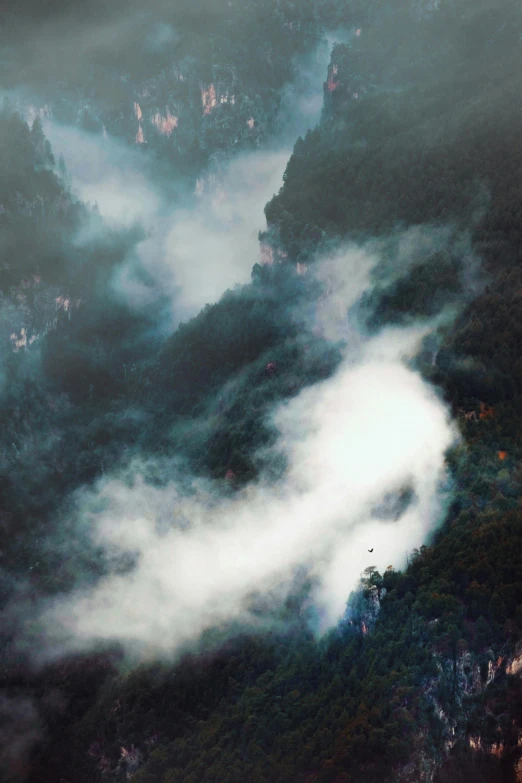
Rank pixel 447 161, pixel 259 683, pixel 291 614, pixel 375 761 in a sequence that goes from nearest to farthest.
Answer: pixel 375 761, pixel 259 683, pixel 291 614, pixel 447 161

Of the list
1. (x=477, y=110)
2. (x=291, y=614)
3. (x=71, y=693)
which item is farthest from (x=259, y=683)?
(x=477, y=110)

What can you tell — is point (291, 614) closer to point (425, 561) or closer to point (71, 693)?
point (425, 561)

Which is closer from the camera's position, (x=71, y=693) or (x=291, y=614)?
(x=291, y=614)

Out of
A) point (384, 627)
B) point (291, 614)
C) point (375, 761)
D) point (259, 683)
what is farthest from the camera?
point (291, 614)

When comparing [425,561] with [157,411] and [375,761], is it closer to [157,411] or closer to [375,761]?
[375,761]

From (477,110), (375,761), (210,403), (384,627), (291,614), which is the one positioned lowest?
(375,761)

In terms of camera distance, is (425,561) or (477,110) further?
(477,110)

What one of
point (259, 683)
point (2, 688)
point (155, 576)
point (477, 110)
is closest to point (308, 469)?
point (155, 576)

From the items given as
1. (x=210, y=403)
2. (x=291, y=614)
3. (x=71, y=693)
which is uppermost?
(x=210, y=403)

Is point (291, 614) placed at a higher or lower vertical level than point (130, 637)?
lower
